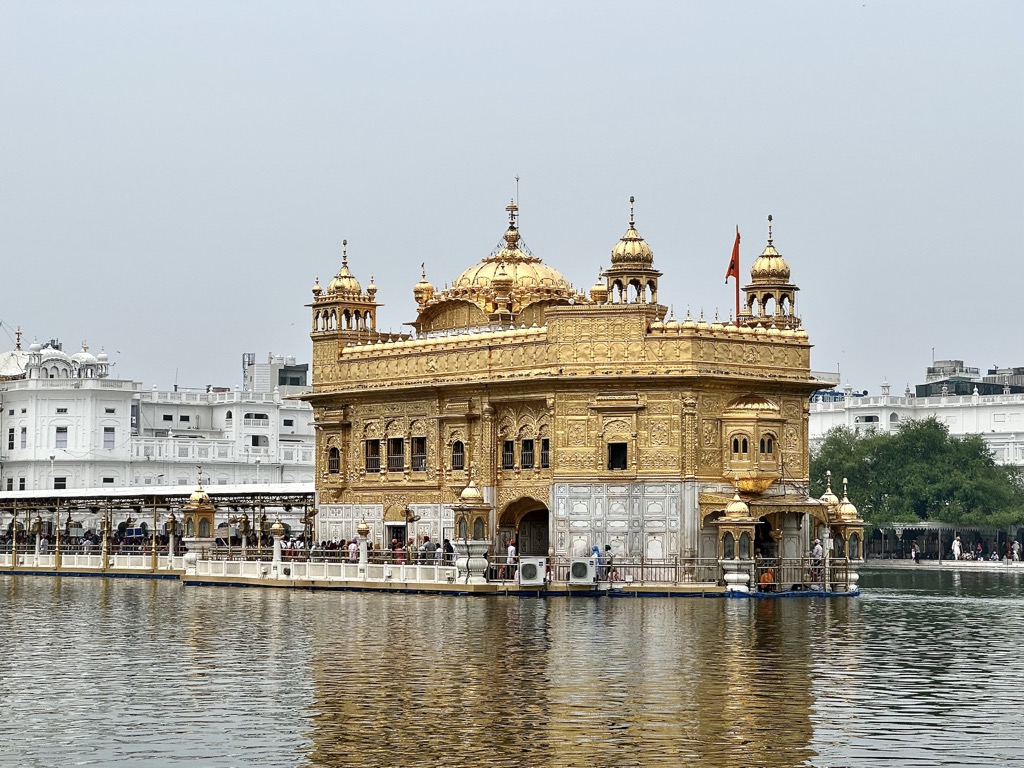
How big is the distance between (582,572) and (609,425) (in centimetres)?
515

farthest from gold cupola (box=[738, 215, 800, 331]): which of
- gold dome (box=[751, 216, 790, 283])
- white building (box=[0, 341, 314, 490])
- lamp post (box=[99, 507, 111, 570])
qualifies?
white building (box=[0, 341, 314, 490])

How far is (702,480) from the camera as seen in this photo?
59000 mm

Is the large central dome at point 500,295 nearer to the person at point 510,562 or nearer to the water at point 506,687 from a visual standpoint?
the person at point 510,562

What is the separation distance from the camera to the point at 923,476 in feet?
347

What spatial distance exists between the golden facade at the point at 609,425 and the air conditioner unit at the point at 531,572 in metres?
2.23

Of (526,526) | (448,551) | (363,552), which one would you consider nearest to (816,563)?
(526,526)

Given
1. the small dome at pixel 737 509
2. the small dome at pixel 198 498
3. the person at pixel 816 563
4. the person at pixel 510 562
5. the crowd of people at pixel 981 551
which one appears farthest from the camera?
the crowd of people at pixel 981 551

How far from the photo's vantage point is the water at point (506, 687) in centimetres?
2338

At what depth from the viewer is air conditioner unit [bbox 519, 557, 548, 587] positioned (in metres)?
56.2

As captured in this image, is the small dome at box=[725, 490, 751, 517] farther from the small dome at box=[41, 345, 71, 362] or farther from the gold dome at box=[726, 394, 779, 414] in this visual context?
the small dome at box=[41, 345, 71, 362]

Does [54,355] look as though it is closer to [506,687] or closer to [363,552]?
[363,552]

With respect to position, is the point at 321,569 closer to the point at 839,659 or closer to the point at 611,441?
the point at 611,441

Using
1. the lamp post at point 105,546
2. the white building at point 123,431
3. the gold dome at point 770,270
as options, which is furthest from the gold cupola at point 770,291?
the white building at point 123,431

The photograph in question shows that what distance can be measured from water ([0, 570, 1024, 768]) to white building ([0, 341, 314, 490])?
63548mm
